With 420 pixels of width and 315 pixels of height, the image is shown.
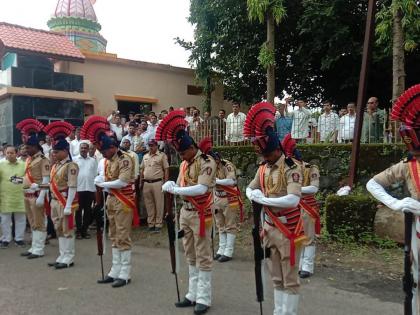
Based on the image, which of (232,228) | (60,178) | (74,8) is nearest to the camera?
(60,178)

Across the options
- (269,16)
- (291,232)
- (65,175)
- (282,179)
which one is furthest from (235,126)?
(291,232)

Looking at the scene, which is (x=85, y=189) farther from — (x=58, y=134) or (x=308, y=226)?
(x=308, y=226)

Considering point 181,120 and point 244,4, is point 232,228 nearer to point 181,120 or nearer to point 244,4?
point 181,120

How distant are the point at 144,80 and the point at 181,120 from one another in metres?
13.8

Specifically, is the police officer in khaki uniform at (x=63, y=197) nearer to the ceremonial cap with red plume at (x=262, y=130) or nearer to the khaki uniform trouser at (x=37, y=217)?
the khaki uniform trouser at (x=37, y=217)

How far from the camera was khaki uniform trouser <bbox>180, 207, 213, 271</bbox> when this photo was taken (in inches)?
205

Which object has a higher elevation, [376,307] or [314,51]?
[314,51]

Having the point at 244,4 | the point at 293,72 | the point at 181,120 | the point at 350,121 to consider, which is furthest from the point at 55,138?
the point at 293,72

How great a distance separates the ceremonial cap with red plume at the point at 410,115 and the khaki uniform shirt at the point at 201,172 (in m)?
2.16

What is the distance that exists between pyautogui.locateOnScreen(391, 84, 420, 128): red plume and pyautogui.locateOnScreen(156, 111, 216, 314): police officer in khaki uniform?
85.8 inches

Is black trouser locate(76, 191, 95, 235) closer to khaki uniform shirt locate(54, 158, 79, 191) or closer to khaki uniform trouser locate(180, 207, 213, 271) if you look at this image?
khaki uniform shirt locate(54, 158, 79, 191)

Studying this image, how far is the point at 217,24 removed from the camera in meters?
18.0

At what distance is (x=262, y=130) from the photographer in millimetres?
4379

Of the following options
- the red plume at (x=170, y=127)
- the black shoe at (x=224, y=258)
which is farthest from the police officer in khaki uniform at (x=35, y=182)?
the red plume at (x=170, y=127)
